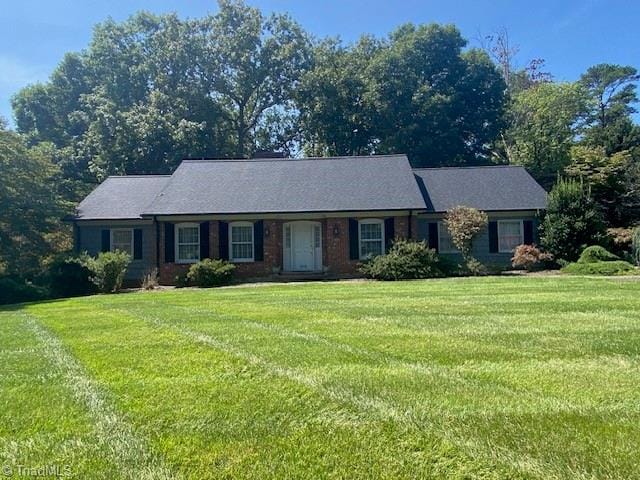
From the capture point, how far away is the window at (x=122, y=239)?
888 inches

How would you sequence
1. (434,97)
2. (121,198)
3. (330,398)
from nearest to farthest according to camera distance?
(330,398) → (121,198) → (434,97)

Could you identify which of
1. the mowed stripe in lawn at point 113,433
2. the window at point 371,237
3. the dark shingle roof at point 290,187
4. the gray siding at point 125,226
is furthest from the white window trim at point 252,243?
the mowed stripe in lawn at point 113,433

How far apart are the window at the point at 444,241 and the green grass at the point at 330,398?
13.6 meters

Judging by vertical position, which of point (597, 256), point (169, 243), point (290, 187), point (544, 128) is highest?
point (544, 128)

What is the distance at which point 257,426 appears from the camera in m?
3.70

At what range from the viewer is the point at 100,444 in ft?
11.3

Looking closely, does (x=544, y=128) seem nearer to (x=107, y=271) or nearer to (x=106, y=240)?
(x=106, y=240)

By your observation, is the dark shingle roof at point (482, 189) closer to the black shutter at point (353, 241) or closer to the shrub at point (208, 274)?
the black shutter at point (353, 241)

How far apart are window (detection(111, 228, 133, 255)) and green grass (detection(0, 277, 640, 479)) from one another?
46.7ft

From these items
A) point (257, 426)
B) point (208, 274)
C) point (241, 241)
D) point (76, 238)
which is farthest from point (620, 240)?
point (76, 238)

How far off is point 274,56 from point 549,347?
34.9 m

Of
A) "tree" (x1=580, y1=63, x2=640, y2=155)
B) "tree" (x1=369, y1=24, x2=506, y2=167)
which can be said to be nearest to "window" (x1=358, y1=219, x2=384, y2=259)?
"tree" (x1=369, y1=24, x2=506, y2=167)

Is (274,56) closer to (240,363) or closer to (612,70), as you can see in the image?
(612,70)

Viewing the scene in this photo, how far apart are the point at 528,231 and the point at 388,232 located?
6.14 meters
